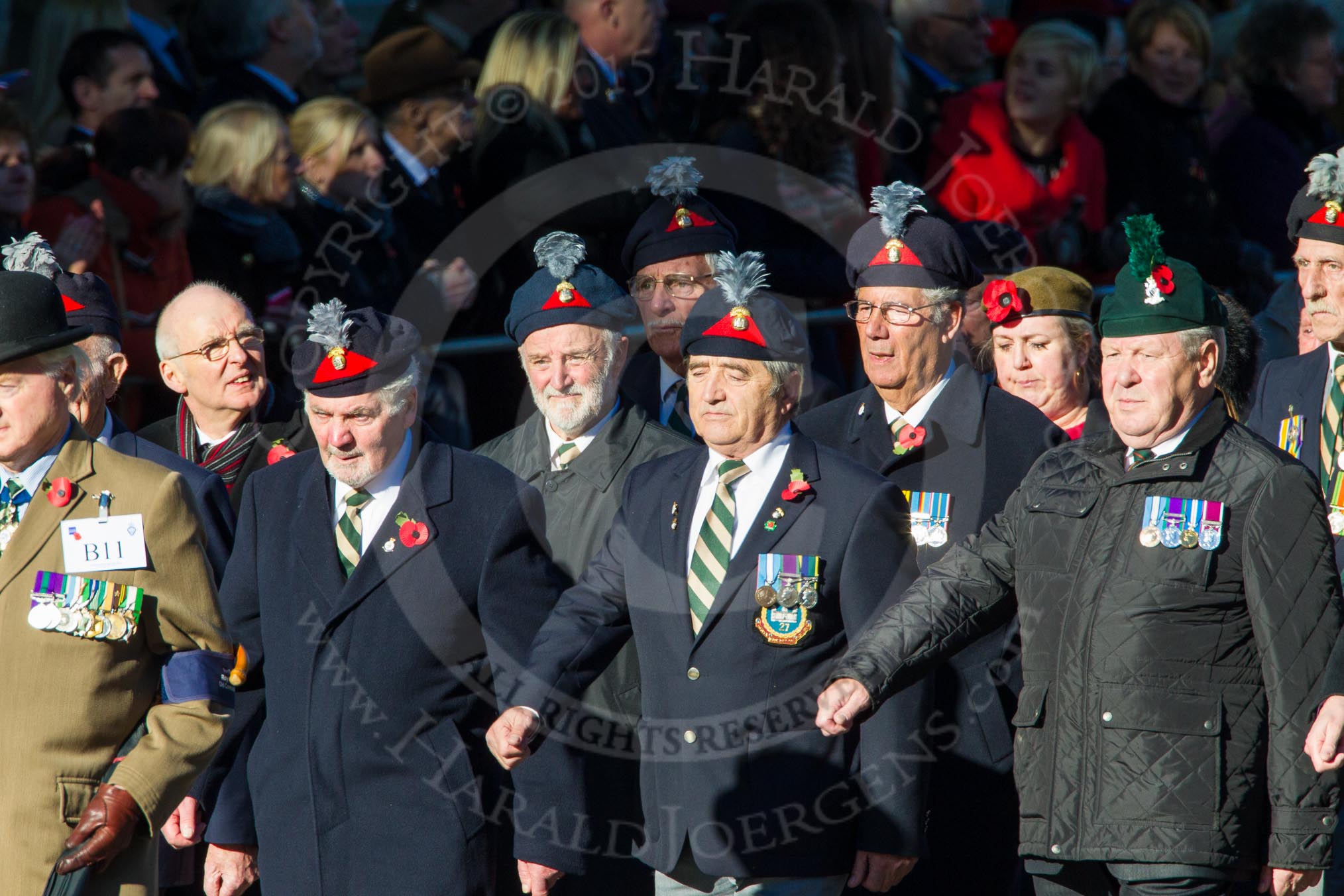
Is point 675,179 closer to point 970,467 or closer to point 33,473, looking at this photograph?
point 970,467

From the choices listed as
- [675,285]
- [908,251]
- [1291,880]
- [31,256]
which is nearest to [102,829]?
[31,256]

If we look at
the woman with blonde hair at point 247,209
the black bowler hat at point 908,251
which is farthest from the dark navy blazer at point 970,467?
the woman with blonde hair at point 247,209

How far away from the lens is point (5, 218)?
7324mm

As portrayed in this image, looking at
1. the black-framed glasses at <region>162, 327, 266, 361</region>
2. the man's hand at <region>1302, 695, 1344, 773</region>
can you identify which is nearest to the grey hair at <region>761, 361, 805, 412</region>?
the man's hand at <region>1302, 695, 1344, 773</region>

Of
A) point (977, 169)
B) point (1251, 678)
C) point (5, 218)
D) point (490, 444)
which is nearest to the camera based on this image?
point (1251, 678)

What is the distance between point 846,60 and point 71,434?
453 centimetres

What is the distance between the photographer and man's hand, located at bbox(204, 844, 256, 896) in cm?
551

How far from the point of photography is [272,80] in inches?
344

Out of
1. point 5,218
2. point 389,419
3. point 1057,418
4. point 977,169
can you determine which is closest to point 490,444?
point 389,419

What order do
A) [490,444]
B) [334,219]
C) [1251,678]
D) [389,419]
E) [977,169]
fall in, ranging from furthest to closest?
[977,169] < [334,219] < [490,444] < [389,419] < [1251,678]

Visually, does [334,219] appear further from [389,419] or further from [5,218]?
[389,419]

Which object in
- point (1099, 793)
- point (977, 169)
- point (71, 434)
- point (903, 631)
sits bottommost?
point (1099, 793)

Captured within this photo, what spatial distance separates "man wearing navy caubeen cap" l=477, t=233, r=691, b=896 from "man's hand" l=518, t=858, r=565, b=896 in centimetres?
16

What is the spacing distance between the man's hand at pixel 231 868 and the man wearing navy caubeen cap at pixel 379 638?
4.1 inches
